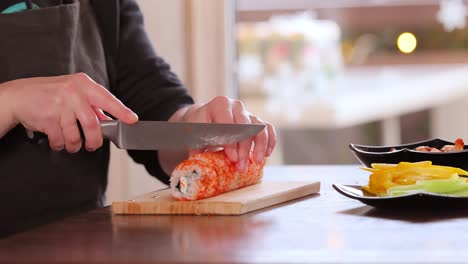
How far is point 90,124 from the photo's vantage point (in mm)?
1275

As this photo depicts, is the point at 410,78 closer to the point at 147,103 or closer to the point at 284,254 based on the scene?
the point at 147,103

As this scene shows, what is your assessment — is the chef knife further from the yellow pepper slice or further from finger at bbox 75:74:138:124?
the yellow pepper slice

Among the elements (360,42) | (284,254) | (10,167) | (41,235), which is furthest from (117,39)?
(360,42)

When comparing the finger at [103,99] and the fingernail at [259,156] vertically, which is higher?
the finger at [103,99]

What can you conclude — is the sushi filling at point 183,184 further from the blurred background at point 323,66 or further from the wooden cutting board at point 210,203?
the blurred background at point 323,66

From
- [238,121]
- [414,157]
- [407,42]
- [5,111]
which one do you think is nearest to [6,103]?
[5,111]

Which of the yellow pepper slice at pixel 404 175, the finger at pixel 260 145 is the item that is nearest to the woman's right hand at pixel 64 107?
the finger at pixel 260 145

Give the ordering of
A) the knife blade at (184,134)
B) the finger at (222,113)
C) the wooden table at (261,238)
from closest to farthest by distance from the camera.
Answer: the wooden table at (261,238)
the knife blade at (184,134)
the finger at (222,113)

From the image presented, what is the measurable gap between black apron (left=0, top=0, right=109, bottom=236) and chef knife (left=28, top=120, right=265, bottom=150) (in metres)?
0.27

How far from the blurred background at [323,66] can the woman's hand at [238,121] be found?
1.00 metres

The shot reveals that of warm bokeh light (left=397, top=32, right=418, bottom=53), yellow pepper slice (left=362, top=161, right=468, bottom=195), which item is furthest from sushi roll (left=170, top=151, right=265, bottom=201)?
warm bokeh light (left=397, top=32, right=418, bottom=53)

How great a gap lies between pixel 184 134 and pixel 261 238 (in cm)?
38

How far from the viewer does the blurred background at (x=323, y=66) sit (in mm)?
2650

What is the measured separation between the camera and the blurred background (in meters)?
2.65
